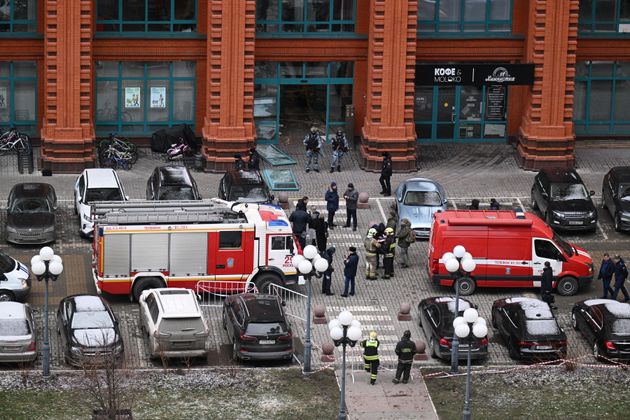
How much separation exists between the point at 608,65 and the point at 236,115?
54.1 ft

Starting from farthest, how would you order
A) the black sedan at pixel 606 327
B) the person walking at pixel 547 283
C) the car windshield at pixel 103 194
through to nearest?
1. the car windshield at pixel 103 194
2. the person walking at pixel 547 283
3. the black sedan at pixel 606 327

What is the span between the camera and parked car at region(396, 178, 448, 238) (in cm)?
7094

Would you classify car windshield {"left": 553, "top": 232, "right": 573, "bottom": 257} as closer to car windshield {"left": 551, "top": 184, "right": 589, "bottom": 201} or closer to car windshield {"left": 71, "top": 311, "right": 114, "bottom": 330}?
car windshield {"left": 551, "top": 184, "right": 589, "bottom": 201}

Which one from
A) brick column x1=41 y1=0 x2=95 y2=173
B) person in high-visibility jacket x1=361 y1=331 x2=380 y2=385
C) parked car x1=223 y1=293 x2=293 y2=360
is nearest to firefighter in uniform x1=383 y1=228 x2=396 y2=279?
parked car x1=223 y1=293 x2=293 y2=360

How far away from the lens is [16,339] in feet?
194

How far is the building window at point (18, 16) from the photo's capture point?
79.4 metres

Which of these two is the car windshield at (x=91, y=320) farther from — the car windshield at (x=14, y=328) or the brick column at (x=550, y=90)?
the brick column at (x=550, y=90)

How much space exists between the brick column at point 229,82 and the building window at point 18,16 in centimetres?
729

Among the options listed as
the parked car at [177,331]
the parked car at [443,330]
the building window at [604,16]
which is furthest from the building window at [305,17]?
the parked car at [177,331]

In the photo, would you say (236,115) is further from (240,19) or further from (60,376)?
(60,376)

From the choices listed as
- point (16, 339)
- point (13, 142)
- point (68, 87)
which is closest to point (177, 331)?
point (16, 339)

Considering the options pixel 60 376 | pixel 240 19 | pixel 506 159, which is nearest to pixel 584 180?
pixel 506 159

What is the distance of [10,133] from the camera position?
7894cm

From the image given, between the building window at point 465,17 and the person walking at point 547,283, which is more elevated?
the building window at point 465,17
